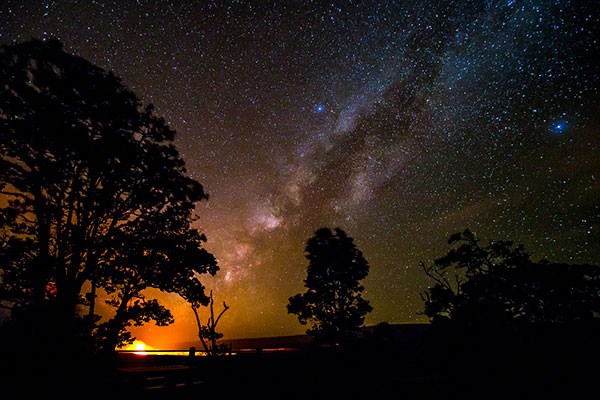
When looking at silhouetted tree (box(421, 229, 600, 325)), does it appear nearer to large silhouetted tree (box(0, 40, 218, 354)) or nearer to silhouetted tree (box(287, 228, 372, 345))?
silhouetted tree (box(287, 228, 372, 345))

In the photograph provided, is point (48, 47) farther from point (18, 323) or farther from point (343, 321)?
point (343, 321)

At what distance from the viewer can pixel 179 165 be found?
35.6 ft

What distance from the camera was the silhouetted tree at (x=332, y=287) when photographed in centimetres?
2272

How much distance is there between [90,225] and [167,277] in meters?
3.04

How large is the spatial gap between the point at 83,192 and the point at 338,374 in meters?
11.0

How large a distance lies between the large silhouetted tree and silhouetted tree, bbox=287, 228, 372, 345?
13663mm

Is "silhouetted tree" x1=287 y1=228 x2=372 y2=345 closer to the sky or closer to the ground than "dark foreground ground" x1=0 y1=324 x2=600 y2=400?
closer to the sky

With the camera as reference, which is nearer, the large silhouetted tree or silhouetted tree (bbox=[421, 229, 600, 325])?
the large silhouetted tree

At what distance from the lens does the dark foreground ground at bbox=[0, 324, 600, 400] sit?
643 centimetres

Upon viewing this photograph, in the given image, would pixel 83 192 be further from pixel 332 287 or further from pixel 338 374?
pixel 332 287

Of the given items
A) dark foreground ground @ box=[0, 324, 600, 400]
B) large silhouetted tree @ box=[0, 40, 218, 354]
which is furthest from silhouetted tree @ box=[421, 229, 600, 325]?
large silhouetted tree @ box=[0, 40, 218, 354]

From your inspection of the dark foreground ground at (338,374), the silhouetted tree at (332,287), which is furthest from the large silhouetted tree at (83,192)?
the silhouetted tree at (332,287)

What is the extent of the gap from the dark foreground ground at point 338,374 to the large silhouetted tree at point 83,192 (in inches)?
97.9

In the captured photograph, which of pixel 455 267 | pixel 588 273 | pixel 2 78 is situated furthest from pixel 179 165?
pixel 588 273
